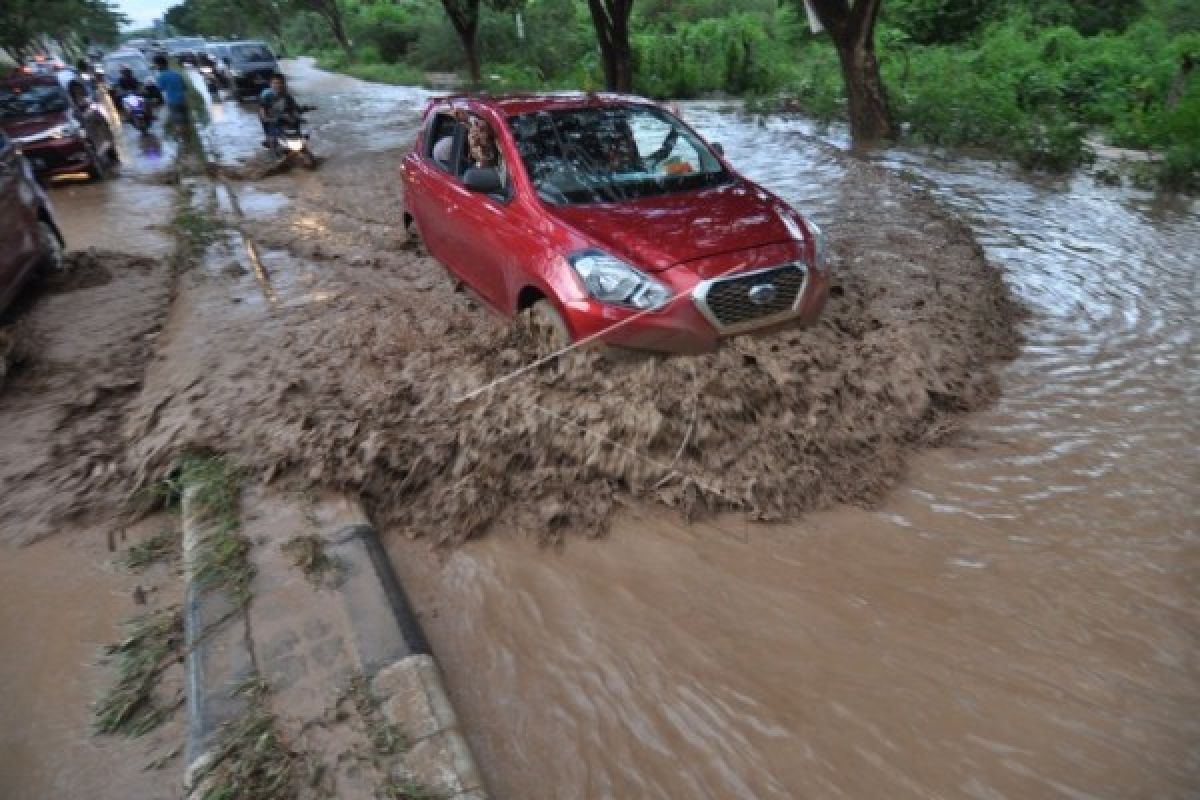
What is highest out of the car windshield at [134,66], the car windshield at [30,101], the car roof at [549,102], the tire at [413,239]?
the car roof at [549,102]

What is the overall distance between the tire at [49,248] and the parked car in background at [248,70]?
17.3 metres

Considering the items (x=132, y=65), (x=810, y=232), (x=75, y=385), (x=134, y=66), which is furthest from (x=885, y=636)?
(x=132, y=65)

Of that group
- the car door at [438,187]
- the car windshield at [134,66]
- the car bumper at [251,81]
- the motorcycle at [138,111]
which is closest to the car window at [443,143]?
the car door at [438,187]

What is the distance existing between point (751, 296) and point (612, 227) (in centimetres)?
88

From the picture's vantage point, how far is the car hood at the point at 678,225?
3.88 meters

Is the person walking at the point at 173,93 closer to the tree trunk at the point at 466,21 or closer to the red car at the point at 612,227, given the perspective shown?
the tree trunk at the point at 466,21

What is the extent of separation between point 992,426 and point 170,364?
5529 millimetres

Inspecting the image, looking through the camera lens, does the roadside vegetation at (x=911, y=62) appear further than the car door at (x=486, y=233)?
Yes

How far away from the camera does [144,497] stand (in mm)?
3695

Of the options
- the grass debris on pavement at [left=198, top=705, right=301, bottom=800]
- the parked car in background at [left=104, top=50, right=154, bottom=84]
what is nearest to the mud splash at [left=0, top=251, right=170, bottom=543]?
the grass debris on pavement at [left=198, top=705, right=301, bottom=800]

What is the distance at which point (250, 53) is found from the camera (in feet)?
77.8

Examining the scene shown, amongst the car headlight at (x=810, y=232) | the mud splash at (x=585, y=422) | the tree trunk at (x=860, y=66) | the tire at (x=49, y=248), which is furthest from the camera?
the tree trunk at (x=860, y=66)

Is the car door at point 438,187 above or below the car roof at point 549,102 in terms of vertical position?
below

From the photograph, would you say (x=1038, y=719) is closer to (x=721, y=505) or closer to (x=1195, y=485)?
(x=721, y=505)
